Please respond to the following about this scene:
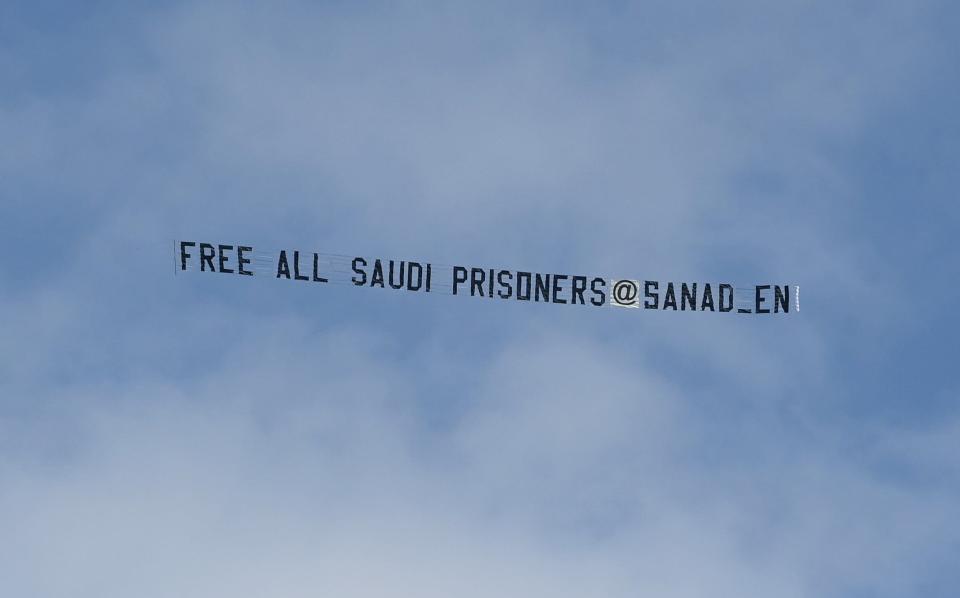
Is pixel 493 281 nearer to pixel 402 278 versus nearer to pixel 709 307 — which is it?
pixel 402 278

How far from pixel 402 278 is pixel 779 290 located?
2368 centimetres

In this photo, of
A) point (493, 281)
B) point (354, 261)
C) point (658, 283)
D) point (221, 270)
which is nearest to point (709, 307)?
point (658, 283)

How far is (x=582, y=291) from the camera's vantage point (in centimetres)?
10712

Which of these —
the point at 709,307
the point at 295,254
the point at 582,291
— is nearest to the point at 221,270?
the point at 295,254

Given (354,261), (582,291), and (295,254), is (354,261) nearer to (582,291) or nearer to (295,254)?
(295,254)

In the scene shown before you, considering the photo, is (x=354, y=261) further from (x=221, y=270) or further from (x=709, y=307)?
(x=709, y=307)

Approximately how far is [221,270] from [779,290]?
1374 inches

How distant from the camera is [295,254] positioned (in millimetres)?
105125

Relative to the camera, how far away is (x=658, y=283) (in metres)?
108

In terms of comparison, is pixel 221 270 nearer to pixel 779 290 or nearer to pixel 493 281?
pixel 493 281

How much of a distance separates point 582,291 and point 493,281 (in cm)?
567

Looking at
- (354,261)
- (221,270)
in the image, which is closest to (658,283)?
(354,261)

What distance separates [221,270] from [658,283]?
2747 cm

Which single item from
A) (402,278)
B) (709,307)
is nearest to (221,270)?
(402,278)
